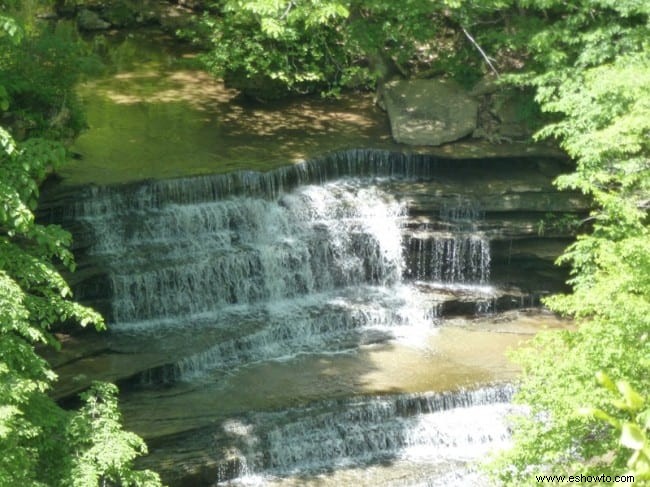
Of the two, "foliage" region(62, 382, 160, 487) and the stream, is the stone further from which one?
"foliage" region(62, 382, 160, 487)

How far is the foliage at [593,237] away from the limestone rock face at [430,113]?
1874 mm

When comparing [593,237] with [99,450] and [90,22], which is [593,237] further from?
[90,22]

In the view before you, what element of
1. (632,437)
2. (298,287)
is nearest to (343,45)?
(298,287)

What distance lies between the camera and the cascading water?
561 inches

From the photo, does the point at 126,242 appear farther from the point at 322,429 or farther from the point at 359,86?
the point at 359,86

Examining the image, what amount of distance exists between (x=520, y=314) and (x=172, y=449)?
26.0 ft

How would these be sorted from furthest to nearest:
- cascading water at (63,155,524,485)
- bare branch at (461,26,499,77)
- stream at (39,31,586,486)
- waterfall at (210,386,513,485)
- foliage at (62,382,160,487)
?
bare branch at (461,26,499,77), cascading water at (63,155,524,485), stream at (39,31,586,486), waterfall at (210,386,513,485), foliage at (62,382,160,487)

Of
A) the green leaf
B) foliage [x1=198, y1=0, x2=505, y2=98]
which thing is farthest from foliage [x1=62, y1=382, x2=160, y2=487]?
foliage [x1=198, y1=0, x2=505, y2=98]

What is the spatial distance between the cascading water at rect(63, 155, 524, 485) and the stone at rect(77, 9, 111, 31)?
38.3 ft

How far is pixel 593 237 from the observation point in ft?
45.5

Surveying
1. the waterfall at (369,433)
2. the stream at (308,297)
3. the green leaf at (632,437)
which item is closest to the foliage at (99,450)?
the stream at (308,297)

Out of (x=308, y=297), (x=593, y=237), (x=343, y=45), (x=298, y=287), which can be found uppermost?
(x=343, y=45)

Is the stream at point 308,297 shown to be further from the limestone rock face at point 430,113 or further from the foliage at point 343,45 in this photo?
the foliage at point 343,45

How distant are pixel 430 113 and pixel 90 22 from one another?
1231 cm
